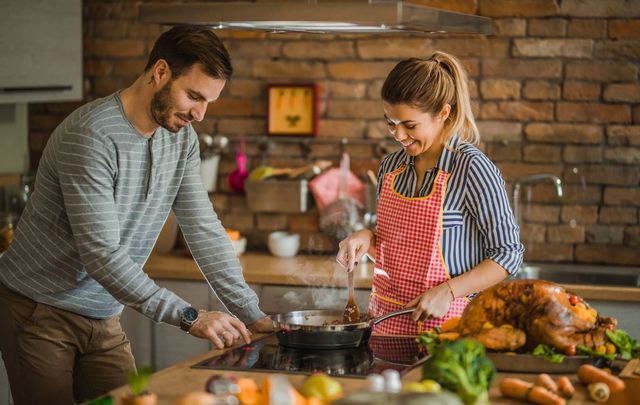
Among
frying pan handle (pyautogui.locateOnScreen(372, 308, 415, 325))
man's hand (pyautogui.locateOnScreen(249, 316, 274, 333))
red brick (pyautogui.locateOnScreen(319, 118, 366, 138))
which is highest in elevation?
red brick (pyautogui.locateOnScreen(319, 118, 366, 138))

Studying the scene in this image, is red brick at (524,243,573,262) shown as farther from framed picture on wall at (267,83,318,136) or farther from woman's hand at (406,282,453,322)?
woman's hand at (406,282,453,322)

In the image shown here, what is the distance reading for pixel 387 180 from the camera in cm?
321

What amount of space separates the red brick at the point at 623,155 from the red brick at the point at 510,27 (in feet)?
2.13

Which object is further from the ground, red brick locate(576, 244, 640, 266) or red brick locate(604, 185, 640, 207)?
red brick locate(604, 185, 640, 207)

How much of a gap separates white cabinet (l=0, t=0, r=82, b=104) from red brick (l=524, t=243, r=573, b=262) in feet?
7.13

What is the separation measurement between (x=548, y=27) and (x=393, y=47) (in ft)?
2.29

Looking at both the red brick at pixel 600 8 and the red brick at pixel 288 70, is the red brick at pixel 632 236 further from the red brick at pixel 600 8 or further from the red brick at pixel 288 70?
the red brick at pixel 288 70

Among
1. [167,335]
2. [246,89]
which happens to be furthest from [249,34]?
[167,335]

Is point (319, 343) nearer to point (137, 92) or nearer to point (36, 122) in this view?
point (137, 92)

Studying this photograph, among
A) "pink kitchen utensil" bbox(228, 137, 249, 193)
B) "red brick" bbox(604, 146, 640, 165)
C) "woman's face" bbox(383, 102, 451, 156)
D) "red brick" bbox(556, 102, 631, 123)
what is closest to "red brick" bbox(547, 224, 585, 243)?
"red brick" bbox(604, 146, 640, 165)

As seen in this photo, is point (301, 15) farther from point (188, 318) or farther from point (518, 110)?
point (518, 110)

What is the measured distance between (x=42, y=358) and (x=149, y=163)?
2.04 feet

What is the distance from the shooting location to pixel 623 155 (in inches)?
177

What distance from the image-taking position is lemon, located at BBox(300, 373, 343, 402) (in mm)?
2072
